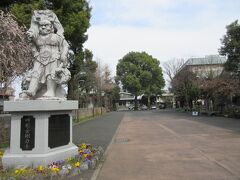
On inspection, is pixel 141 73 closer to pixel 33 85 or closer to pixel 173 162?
pixel 173 162

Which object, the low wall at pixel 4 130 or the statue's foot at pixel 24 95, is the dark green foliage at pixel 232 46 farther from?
the statue's foot at pixel 24 95

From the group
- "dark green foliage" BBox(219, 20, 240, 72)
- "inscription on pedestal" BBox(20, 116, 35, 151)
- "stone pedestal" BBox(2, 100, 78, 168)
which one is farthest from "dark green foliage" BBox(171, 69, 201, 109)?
"inscription on pedestal" BBox(20, 116, 35, 151)

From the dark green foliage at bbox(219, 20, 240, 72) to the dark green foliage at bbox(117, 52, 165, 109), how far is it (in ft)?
131

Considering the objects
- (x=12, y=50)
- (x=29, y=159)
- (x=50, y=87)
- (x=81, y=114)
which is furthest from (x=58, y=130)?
(x=81, y=114)

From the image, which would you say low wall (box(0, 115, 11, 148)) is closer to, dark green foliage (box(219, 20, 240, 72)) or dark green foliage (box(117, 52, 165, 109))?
dark green foliage (box(219, 20, 240, 72))

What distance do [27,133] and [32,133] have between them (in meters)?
0.13

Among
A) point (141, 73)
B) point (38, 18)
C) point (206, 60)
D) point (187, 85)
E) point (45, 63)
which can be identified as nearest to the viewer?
point (45, 63)

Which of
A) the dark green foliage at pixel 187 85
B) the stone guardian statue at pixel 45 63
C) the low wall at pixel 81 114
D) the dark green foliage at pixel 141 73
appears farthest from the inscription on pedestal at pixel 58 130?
the dark green foliage at pixel 141 73

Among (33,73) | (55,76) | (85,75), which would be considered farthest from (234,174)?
(85,75)

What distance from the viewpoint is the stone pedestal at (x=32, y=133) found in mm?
7027

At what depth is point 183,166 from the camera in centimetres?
770

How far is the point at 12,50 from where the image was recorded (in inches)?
415

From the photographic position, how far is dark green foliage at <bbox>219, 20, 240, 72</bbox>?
30.5 metres

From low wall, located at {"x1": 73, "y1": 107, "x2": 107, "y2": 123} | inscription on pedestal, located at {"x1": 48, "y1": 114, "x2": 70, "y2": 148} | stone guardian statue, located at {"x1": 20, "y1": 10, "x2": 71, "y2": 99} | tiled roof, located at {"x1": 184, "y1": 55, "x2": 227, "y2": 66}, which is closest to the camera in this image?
inscription on pedestal, located at {"x1": 48, "y1": 114, "x2": 70, "y2": 148}
